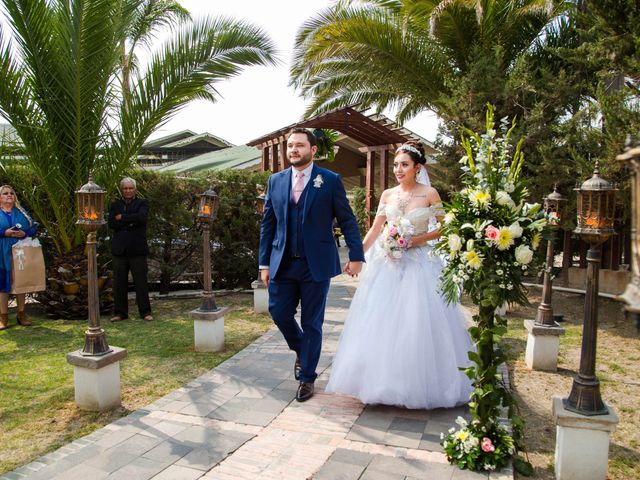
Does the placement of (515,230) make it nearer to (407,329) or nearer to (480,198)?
(480,198)

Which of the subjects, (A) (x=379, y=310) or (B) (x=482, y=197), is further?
(A) (x=379, y=310)

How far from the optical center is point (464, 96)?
9.52 meters

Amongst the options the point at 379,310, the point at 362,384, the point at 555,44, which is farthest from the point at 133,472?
the point at 555,44

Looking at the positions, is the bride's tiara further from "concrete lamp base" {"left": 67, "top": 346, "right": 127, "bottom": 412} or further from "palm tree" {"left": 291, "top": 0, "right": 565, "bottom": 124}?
"palm tree" {"left": 291, "top": 0, "right": 565, "bottom": 124}

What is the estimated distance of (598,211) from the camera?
10.7 feet

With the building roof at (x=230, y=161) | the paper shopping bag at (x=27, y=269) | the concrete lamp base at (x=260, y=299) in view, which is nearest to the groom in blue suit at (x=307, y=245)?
the concrete lamp base at (x=260, y=299)

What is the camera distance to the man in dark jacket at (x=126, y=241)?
7340mm

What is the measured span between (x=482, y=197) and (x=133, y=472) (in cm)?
276

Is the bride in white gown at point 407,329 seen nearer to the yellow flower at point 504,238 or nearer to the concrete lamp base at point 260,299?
the yellow flower at point 504,238

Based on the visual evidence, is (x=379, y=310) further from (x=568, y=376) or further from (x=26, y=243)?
(x=26, y=243)

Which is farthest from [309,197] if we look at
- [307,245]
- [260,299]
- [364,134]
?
[364,134]

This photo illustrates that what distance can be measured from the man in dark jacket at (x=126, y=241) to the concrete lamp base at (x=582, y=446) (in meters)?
6.01

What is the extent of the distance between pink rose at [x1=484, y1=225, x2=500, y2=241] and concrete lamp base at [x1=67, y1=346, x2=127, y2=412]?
3154 mm

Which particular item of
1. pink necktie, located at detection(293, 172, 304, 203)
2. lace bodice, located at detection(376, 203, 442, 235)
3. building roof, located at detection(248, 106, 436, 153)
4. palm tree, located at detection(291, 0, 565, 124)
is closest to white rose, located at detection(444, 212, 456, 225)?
lace bodice, located at detection(376, 203, 442, 235)
